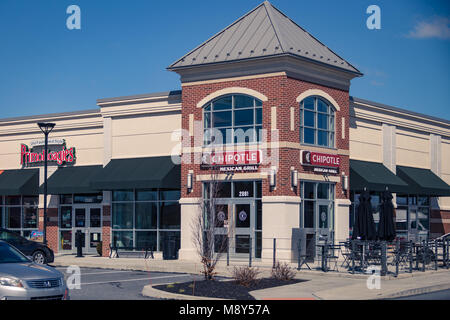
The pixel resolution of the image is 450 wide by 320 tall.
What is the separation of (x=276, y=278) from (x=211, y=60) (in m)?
11.6

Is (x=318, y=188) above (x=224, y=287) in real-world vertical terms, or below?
above

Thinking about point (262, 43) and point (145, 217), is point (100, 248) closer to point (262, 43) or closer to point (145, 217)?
point (145, 217)

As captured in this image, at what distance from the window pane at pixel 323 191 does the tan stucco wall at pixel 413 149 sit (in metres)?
7.52

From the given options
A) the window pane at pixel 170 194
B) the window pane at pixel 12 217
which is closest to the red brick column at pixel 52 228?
the window pane at pixel 12 217

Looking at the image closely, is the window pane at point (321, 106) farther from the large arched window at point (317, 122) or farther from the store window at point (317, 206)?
the store window at point (317, 206)

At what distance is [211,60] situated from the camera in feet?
92.6

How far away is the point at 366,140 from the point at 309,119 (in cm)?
538

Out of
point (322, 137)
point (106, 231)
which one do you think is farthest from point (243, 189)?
point (106, 231)

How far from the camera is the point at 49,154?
34.2 metres

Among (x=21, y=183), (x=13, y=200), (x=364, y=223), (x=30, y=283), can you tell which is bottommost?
(x=30, y=283)

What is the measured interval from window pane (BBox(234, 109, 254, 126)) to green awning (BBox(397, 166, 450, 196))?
1017 cm
